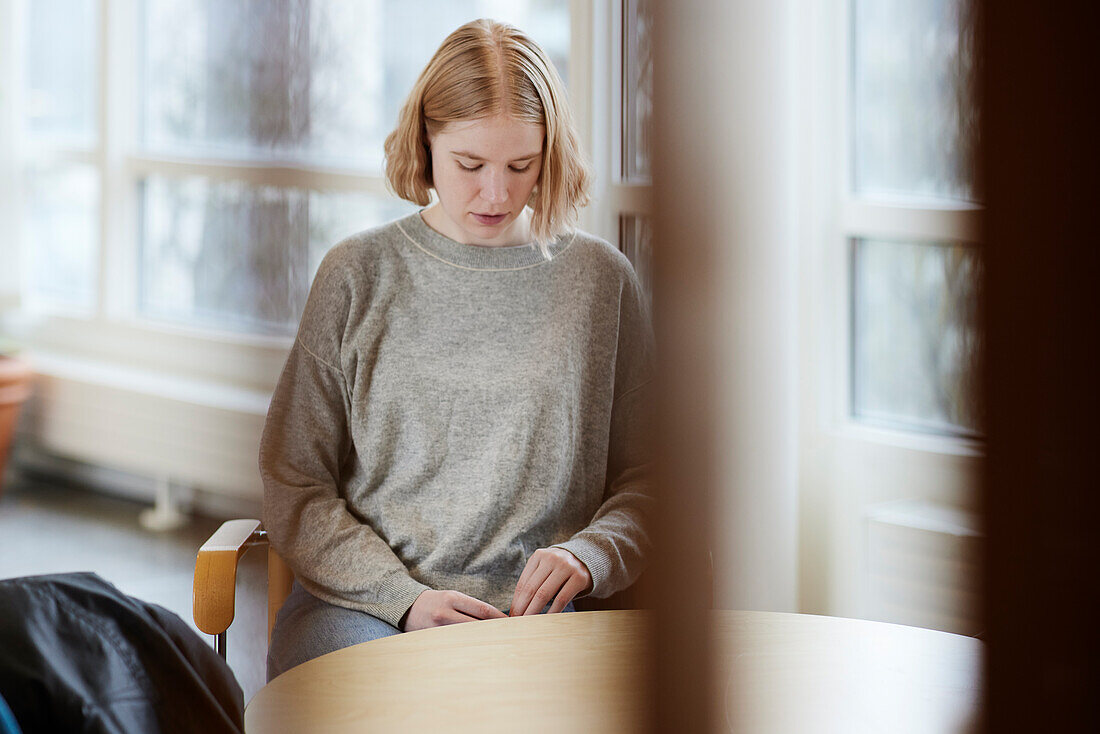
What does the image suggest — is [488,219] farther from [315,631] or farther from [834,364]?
[834,364]

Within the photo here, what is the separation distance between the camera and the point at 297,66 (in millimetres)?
383

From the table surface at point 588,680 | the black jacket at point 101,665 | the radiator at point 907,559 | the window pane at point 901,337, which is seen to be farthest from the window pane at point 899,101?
the black jacket at point 101,665

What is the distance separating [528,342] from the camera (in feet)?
4.13

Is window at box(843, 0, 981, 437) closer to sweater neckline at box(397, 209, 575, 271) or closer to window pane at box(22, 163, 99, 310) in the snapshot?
sweater neckline at box(397, 209, 575, 271)

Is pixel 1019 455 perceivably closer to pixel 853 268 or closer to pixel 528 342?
pixel 528 342

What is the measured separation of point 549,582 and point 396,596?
0.17 meters

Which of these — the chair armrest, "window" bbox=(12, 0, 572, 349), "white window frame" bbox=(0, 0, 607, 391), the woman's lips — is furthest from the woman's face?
"white window frame" bbox=(0, 0, 607, 391)

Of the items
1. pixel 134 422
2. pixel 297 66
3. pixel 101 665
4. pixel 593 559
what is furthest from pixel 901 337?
pixel 134 422

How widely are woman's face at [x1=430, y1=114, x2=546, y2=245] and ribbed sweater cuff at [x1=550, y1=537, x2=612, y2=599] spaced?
40 centimetres

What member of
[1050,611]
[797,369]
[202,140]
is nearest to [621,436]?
[797,369]

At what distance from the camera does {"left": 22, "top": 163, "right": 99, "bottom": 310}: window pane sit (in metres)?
3.32

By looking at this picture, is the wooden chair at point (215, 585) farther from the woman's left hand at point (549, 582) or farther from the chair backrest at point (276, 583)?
the woman's left hand at point (549, 582)

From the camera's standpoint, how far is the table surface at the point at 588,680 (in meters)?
0.83

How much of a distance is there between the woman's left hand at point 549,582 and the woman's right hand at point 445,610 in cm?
3
